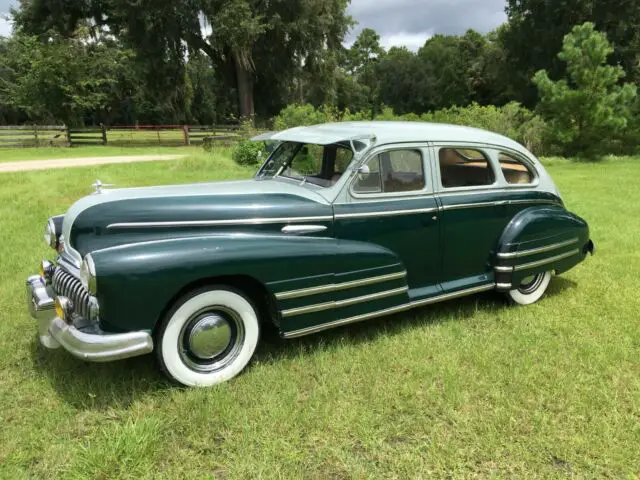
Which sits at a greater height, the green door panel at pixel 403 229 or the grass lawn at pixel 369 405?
the green door panel at pixel 403 229

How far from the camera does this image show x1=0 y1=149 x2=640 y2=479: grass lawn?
2547 millimetres

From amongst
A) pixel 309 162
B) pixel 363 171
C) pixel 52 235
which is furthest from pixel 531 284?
pixel 52 235

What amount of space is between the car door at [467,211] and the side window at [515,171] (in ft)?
Answer: 0.50

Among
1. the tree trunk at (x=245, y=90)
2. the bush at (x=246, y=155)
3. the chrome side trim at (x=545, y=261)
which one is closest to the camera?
the chrome side trim at (x=545, y=261)

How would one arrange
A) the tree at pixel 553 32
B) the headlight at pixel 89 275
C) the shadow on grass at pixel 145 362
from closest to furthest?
the headlight at pixel 89 275
the shadow on grass at pixel 145 362
the tree at pixel 553 32

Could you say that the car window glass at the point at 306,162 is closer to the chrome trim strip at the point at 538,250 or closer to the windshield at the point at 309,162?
the windshield at the point at 309,162

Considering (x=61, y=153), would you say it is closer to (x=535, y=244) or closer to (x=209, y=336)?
(x=209, y=336)

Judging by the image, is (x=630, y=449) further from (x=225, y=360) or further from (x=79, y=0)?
(x=79, y=0)

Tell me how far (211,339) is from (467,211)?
7.65 feet

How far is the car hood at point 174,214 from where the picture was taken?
3205 millimetres

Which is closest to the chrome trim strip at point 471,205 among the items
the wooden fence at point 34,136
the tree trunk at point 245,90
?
the tree trunk at point 245,90

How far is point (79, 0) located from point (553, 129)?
25.9 meters

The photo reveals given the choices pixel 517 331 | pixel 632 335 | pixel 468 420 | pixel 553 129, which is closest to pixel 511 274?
pixel 517 331

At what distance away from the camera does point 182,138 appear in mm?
28938
